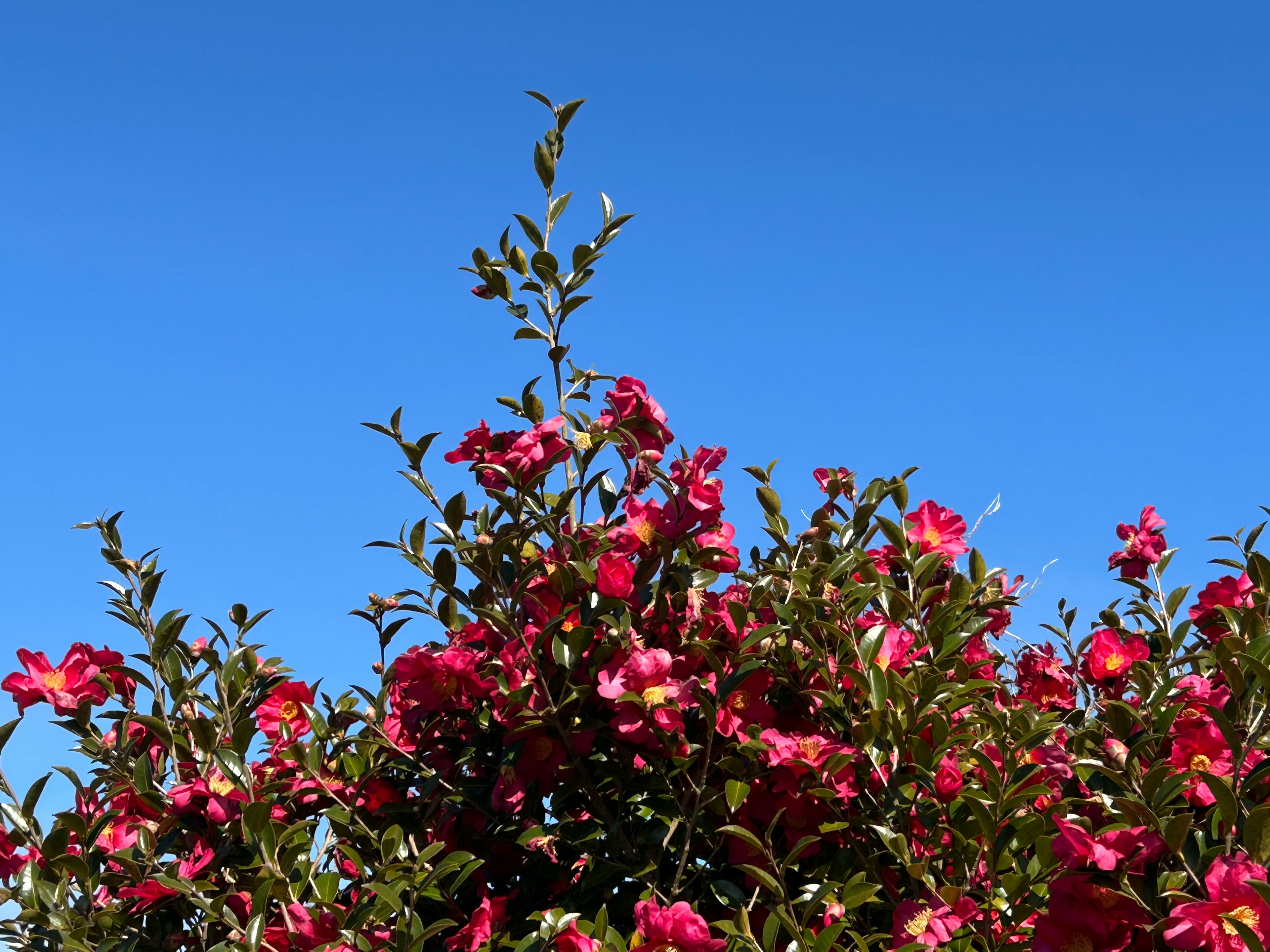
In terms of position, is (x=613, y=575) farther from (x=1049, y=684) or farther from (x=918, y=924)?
(x=1049, y=684)

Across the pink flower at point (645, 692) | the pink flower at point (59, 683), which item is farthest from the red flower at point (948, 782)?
the pink flower at point (59, 683)

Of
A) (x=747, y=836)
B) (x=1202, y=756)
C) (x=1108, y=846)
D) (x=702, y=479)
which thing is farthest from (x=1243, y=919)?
(x=702, y=479)

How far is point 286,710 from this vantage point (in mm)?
2711

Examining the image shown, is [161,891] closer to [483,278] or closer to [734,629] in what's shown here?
[734,629]

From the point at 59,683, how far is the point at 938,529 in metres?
2.00

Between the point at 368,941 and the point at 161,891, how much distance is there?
0.43m

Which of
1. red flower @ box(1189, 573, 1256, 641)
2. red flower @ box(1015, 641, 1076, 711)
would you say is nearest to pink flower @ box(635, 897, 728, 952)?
red flower @ box(1015, 641, 1076, 711)

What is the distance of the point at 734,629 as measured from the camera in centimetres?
224

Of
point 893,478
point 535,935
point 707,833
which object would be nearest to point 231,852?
point 535,935

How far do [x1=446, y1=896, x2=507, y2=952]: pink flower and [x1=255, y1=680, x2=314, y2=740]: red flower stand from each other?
68 centimetres

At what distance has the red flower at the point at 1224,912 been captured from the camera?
5.32 ft

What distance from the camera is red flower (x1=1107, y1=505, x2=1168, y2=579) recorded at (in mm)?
3045

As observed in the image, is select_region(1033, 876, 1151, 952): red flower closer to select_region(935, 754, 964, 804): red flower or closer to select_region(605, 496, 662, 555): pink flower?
select_region(935, 754, 964, 804): red flower

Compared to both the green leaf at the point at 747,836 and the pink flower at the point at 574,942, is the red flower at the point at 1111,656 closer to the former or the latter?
the green leaf at the point at 747,836
